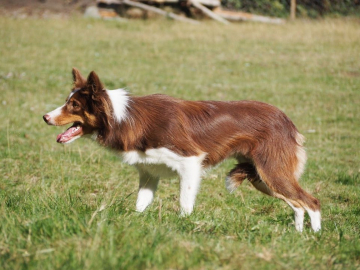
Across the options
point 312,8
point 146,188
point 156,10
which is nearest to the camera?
point 146,188

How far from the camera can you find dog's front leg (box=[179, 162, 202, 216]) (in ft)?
16.5

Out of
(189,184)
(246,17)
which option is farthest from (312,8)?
(189,184)

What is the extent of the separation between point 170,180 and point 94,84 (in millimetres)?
2517

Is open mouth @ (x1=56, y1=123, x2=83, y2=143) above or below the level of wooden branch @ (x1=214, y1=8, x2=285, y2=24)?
above

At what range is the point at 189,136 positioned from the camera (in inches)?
198

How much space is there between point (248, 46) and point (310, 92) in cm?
399

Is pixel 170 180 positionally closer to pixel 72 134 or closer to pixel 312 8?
pixel 72 134

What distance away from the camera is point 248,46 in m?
15.3

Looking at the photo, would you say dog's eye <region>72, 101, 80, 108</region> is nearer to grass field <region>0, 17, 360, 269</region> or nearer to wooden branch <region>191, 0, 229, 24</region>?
grass field <region>0, 17, 360, 269</region>

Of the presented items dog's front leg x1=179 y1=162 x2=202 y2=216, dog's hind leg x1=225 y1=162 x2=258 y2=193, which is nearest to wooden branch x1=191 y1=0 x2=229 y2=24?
dog's hind leg x1=225 y1=162 x2=258 y2=193

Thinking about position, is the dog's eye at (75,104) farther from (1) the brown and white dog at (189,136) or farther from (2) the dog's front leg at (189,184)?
(2) the dog's front leg at (189,184)

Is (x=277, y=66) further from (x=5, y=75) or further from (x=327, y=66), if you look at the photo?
(x=5, y=75)

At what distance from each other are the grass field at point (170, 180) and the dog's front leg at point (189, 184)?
0.54 feet

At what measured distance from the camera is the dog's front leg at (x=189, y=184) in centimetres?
503
